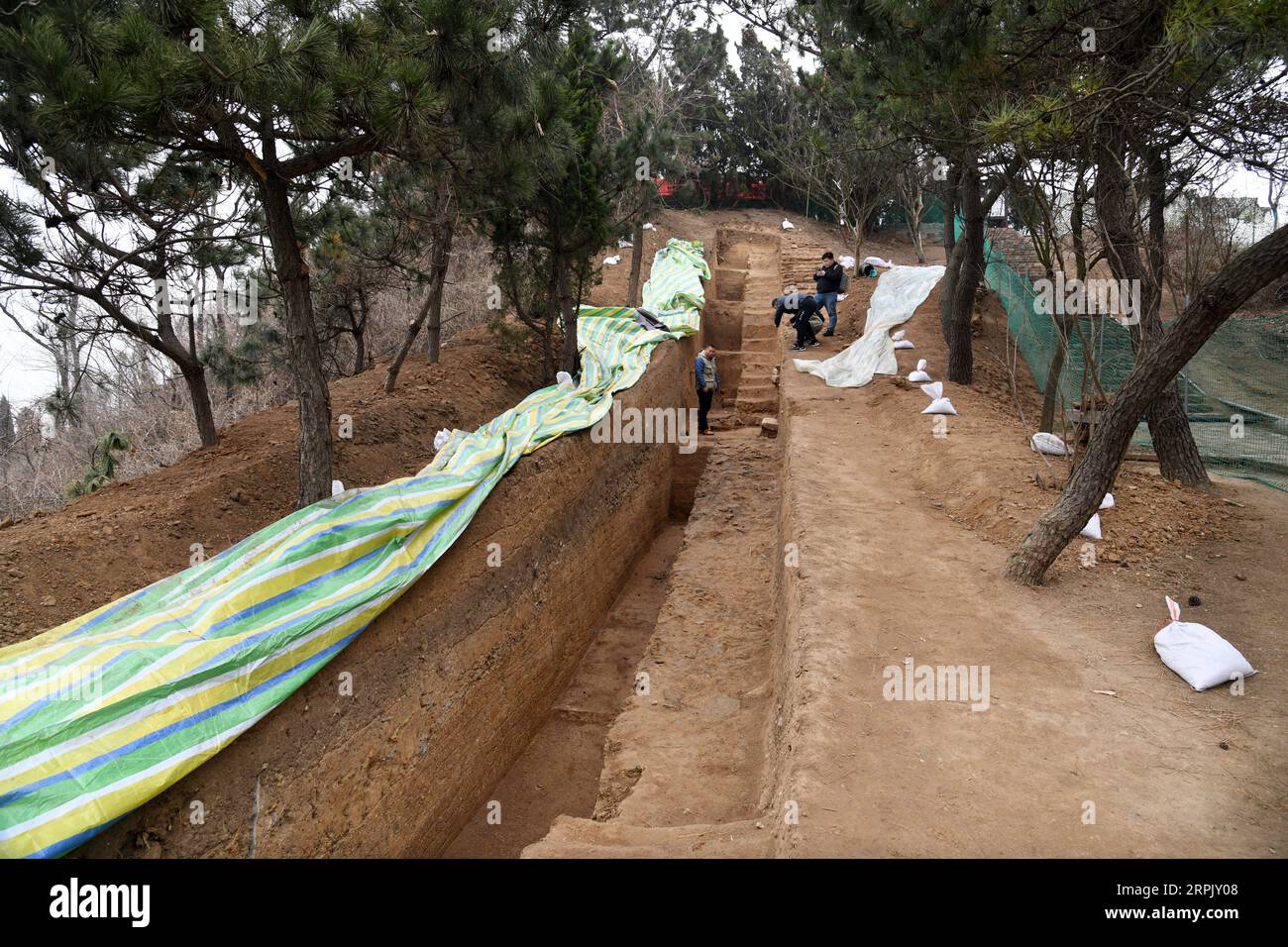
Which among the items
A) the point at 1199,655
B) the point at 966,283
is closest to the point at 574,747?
the point at 1199,655

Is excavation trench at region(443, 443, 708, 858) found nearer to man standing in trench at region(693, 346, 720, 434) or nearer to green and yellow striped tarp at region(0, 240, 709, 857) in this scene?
green and yellow striped tarp at region(0, 240, 709, 857)

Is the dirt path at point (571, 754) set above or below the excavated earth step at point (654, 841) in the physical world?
below

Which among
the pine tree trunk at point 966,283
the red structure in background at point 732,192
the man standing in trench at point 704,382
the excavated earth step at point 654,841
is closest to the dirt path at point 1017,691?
the excavated earth step at point 654,841

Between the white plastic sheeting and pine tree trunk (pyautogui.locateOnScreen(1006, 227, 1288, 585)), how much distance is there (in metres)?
6.12

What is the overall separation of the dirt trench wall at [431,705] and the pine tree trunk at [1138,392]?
12.7 feet

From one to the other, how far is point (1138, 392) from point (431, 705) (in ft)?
16.4

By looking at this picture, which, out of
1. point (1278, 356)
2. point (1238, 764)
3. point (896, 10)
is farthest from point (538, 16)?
point (1278, 356)

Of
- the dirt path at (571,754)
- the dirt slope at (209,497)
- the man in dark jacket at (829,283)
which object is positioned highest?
the man in dark jacket at (829,283)

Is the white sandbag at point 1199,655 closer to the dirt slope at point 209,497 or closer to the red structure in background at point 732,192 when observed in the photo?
the dirt slope at point 209,497

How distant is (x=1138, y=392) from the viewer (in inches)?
200

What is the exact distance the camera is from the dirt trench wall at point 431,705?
392cm

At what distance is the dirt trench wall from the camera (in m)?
3.92

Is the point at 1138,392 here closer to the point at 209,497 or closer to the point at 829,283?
the point at 209,497

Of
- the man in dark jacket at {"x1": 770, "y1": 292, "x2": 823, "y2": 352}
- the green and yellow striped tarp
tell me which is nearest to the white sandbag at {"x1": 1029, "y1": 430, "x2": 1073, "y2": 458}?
the green and yellow striped tarp
